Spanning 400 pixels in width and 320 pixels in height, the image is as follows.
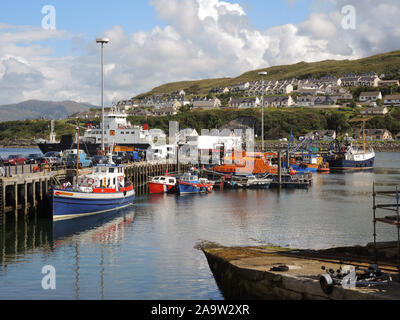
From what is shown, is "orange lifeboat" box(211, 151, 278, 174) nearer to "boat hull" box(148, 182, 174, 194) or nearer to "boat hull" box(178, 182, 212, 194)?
"boat hull" box(178, 182, 212, 194)

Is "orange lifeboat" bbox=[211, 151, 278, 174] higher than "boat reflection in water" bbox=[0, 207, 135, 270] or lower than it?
higher

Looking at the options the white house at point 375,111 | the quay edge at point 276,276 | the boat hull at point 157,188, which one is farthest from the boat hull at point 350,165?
the white house at point 375,111

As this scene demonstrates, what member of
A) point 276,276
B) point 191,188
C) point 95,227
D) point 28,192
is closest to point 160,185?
point 191,188

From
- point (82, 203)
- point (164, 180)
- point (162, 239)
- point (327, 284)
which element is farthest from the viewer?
point (164, 180)

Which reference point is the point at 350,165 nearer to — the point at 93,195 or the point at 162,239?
the point at 93,195

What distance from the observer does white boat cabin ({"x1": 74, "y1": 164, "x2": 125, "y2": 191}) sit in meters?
42.3

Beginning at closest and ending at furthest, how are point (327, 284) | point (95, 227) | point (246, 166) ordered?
point (327, 284) < point (95, 227) < point (246, 166)

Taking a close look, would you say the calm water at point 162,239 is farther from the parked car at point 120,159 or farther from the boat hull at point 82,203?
the parked car at point 120,159

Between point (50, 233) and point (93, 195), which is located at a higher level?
point (93, 195)

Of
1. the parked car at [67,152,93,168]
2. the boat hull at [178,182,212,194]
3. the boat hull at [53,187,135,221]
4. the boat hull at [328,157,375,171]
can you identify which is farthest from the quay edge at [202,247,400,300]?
the boat hull at [328,157,375,171]

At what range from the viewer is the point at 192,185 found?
57.6 m

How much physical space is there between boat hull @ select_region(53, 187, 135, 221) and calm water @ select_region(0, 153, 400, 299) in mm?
1009

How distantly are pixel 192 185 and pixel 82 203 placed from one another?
19.8 m
